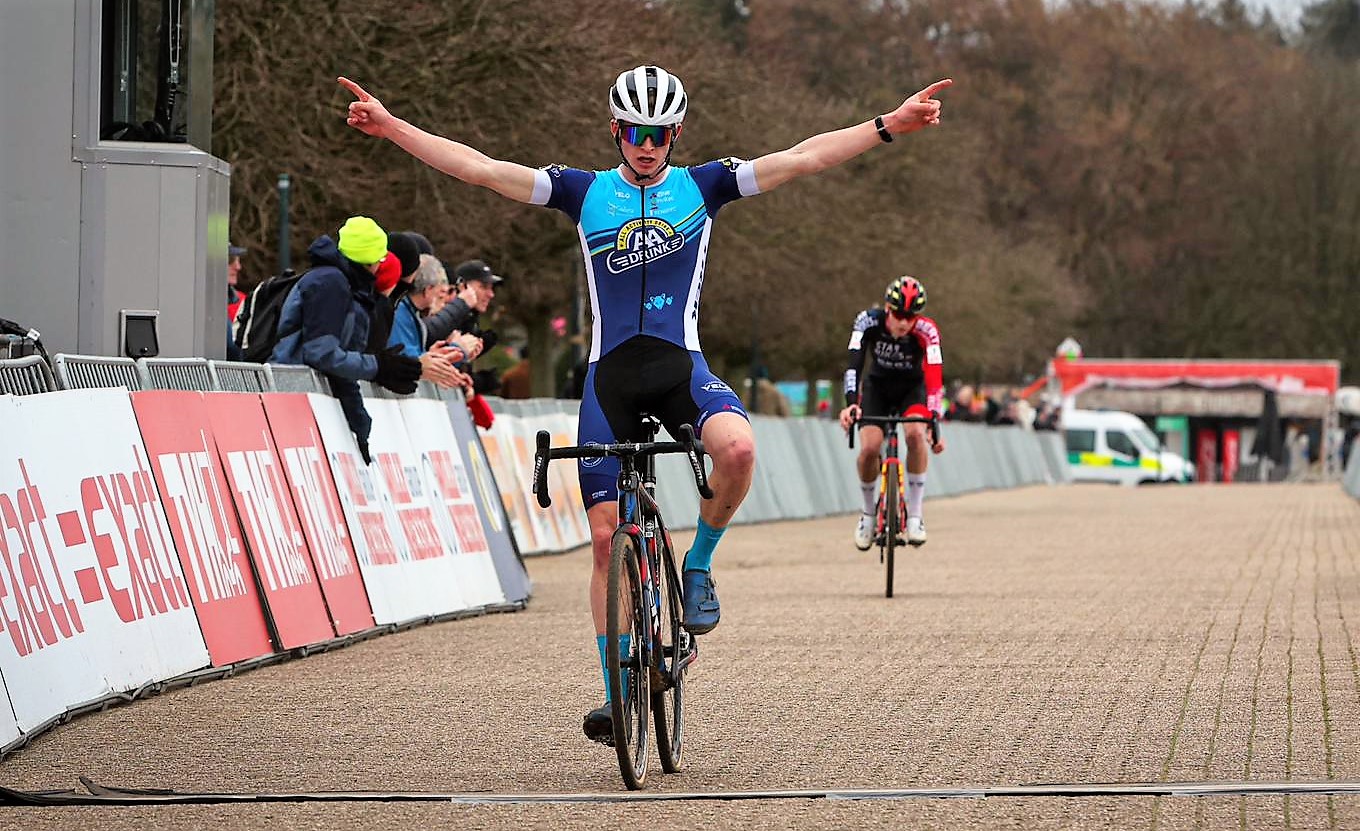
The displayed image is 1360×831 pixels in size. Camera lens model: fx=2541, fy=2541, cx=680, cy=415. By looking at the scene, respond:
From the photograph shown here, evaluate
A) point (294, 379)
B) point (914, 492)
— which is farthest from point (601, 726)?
point (914, 492)

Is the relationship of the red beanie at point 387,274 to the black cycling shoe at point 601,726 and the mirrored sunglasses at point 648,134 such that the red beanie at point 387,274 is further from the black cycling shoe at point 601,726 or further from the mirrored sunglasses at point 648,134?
the black cycling shoe at point 601,726

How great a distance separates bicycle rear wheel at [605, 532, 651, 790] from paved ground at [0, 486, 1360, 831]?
0.18 m

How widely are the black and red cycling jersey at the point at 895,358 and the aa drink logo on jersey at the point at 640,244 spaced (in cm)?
837

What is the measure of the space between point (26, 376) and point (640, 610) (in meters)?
3.16

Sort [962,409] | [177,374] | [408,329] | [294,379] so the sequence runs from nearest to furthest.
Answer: [177,374] < [294,379] < [408,329] < [962,409]

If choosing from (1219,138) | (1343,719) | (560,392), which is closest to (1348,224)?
(1219,138)

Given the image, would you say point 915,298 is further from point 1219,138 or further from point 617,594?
point 1219,138

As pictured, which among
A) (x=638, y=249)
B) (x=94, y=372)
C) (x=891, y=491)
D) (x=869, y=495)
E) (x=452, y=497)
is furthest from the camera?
(x=869, y=495)

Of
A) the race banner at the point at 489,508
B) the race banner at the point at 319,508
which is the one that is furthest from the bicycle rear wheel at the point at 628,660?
the race banner at the point at 489,508

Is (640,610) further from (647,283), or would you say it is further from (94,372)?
(94,372)

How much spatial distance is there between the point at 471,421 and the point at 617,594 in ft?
30.6

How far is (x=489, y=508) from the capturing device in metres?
15.8

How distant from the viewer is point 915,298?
16.6m

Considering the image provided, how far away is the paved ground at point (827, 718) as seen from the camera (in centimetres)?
696
